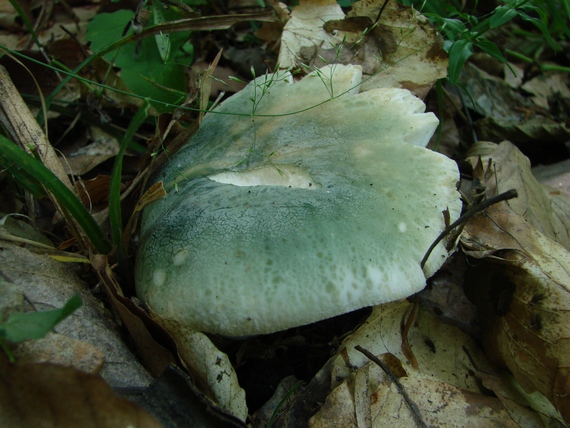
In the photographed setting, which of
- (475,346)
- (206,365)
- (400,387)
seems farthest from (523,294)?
(206,365)

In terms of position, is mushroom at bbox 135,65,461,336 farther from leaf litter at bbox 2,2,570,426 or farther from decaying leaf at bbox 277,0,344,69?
decaying leaf at bbox 277,0,344,69

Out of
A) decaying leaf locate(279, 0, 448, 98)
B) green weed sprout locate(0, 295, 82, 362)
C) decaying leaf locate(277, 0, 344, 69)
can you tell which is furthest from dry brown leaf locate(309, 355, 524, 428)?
decaying leaf locate(277, 0, 344, 69)

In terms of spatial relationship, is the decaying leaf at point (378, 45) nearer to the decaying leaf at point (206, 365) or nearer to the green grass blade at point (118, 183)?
the green grass blade at point (118, 183)

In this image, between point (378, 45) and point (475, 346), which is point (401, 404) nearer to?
point (475, 346)

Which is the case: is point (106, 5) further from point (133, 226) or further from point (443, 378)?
point (443, 378)

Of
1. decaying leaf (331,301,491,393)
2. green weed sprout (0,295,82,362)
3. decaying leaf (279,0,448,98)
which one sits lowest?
decaying leaf (331,301,491,393)

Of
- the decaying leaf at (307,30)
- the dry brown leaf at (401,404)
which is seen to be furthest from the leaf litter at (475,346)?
the decaying leaf at (307,30)
